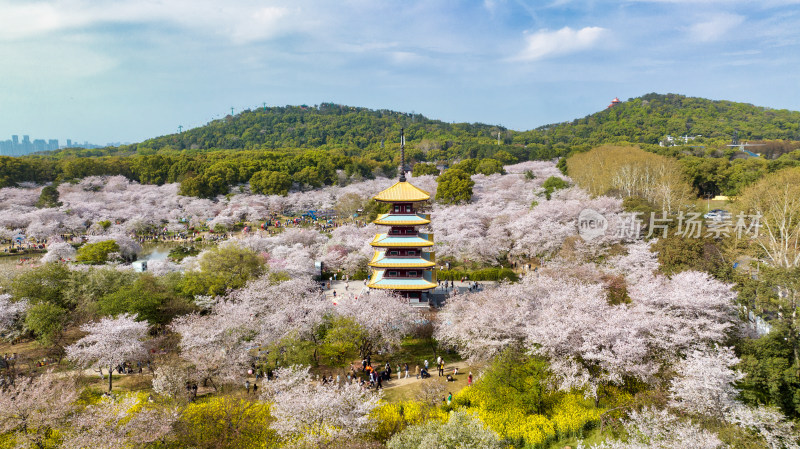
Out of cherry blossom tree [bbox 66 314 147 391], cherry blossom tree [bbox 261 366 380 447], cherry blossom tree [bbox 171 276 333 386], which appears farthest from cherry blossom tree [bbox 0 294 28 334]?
cherry blossom tree [bbox 261 366 380 447]

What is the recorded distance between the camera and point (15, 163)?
68000 mm

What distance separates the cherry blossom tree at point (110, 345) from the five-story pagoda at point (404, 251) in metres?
12.6

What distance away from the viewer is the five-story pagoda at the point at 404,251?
88.8ft

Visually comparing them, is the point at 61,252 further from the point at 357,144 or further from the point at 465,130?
the point at 465,130

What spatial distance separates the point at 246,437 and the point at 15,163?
77961mm

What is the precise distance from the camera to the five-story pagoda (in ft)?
88.8

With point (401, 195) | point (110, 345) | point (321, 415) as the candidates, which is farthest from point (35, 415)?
point (401, 195)

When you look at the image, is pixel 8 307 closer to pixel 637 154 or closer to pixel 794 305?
pixel 794 305

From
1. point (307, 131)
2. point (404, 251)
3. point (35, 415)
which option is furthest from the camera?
point (307, 131)

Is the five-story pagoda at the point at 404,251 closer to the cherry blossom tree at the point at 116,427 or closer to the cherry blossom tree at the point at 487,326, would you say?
the cherry blossom tree at the point at 487,326

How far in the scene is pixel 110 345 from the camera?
63.9 ft

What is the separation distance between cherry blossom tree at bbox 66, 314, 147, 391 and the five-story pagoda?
12572 mm

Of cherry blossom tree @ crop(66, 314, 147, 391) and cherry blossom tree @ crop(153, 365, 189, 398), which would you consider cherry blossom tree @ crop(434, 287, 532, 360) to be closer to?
cherry blossom tree @ crop(153, 365, 189, 398)

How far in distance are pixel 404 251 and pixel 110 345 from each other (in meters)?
16.2
